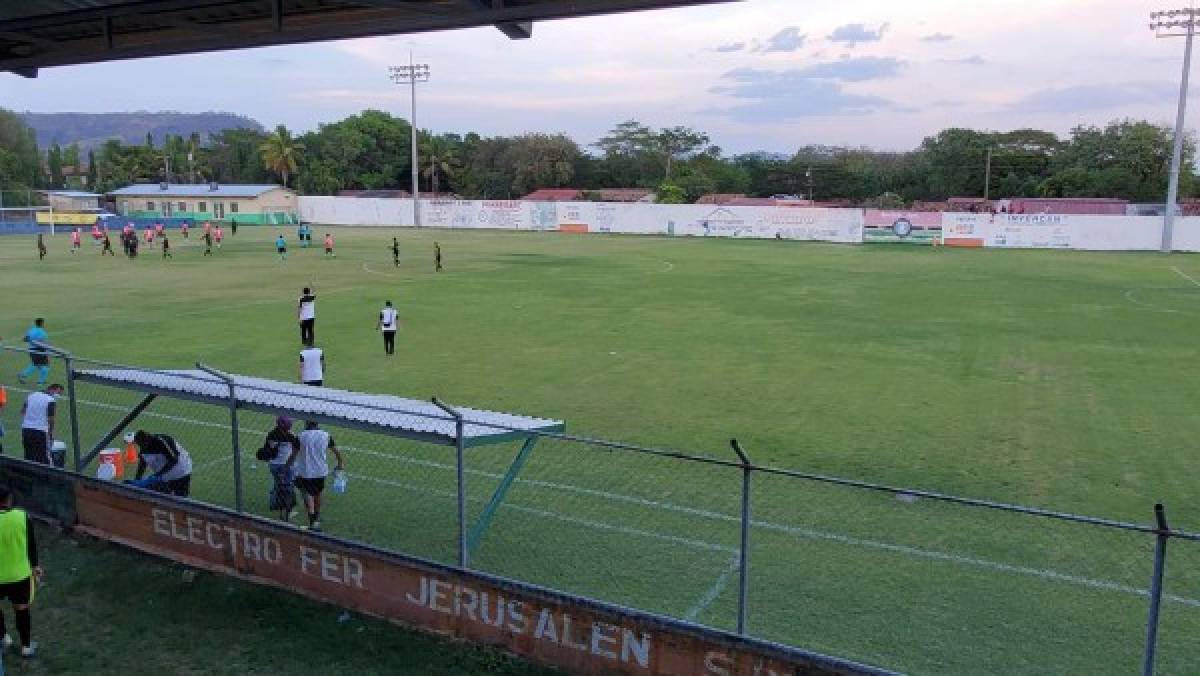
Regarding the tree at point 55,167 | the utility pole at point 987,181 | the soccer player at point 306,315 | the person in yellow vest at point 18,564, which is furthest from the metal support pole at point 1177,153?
the tree at point 55,167

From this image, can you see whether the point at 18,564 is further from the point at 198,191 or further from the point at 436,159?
the point at 436,159

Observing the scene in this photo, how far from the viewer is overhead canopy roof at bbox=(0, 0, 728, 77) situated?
32.3ft

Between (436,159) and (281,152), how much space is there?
18.7 m

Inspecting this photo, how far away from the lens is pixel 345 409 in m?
9.27

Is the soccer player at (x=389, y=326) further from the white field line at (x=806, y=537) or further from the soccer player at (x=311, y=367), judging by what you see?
the white field line at (x=806, y=537)

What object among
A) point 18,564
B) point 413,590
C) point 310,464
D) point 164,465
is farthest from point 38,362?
point 413,590

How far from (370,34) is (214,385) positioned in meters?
4.70

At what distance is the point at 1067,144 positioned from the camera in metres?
97.2

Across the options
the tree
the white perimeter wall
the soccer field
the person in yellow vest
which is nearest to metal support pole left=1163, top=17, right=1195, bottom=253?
the white perimeter wall

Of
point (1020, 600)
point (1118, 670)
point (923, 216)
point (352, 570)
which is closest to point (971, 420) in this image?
point (1020, 600)

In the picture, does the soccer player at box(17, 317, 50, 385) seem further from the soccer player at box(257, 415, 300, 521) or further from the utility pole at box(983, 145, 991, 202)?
the utility pole at box(983, 145, 991, 202)

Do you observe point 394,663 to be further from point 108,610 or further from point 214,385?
point 214,385

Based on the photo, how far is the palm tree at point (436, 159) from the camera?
111 metres

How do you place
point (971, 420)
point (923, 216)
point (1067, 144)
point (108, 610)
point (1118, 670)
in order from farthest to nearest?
point (1067, 144)
point (923, 216)
point (971, 420)
point (108, 610)
point (1118, 670)
